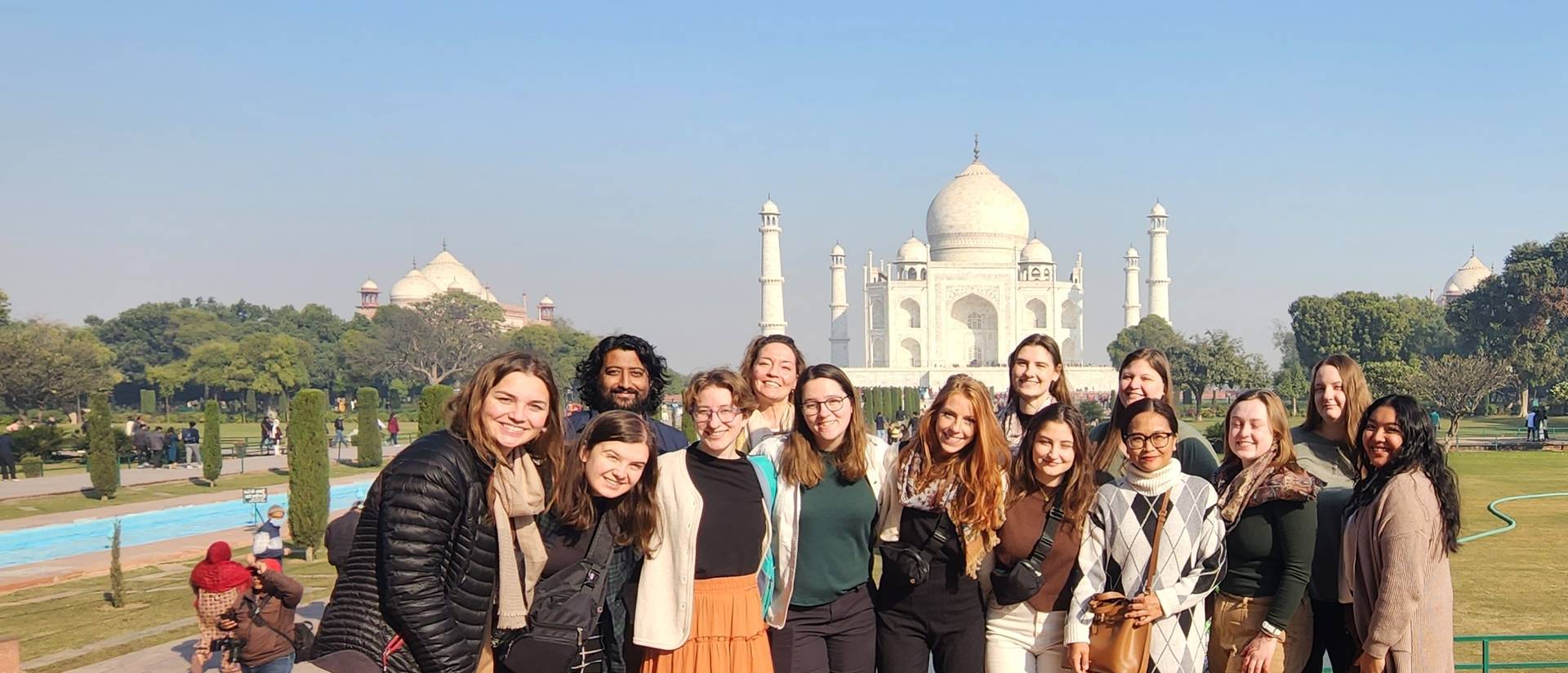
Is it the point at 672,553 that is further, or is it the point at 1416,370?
the point at 1416,370

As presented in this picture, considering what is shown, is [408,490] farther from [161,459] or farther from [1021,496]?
Answer: [161,459]

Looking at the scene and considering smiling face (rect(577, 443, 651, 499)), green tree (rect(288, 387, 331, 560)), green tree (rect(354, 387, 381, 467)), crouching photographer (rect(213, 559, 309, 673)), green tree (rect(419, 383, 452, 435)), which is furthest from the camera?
green tree (rect(354, 387, 381, 467))

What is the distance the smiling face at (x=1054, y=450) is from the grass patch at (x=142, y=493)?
14.3 metres

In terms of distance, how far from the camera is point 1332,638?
375cm

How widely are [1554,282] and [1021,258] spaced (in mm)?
22896

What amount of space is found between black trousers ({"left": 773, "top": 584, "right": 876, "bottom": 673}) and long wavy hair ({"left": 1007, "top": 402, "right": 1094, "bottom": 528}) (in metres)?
0.58

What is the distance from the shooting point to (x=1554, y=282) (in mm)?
35156

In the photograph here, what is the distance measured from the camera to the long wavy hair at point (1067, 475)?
351cm

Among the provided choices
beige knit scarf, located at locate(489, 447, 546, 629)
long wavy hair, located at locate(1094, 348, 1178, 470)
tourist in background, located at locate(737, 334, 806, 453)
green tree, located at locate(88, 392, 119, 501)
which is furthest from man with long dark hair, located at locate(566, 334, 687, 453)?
green tree, located at locate(88, 392, 119, 501)

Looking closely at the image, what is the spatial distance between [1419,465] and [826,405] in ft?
5.61

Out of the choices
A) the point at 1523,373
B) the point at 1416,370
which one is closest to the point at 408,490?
the point at 1416,370

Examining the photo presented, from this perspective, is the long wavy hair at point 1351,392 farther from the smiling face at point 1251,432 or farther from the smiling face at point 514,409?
the smiling face at point 514,409

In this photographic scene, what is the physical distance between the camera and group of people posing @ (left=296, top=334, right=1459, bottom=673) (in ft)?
10.8

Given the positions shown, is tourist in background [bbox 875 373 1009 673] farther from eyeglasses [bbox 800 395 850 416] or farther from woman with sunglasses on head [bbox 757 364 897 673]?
eyeglasses [bbox 800 395 850 416]
